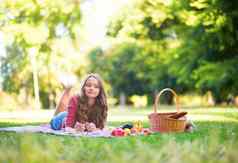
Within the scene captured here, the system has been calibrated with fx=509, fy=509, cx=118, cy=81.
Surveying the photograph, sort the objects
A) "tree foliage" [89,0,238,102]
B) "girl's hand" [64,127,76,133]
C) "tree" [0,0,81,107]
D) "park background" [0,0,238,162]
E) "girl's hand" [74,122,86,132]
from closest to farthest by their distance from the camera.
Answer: "girl's hand" [64,127,76,133]
"girl's hand" [74,122,86,132]
"park background" [0,0,238,162]
"tree foliage" [89,0,238,102]
"tree" [0,0,81,107]

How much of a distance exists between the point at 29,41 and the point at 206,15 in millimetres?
8186

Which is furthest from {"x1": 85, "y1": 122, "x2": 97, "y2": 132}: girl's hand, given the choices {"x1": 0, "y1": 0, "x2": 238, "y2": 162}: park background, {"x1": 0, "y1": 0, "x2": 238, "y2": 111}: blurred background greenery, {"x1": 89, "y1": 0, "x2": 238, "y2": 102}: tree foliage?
{"x1": 89, "y1": 0, "x2": 238, "y2": 102}: tree foliage

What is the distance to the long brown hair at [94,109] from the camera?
7098 millimetres

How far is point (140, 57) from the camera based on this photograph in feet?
104

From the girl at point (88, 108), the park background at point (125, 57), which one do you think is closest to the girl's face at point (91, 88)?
the girl at point (88, 108)

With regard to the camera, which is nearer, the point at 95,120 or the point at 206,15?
the point at 95,120

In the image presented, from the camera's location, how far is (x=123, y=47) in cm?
3319

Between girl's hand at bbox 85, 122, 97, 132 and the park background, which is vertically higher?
the park background

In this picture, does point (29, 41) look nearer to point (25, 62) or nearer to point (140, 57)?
point (25, 62)

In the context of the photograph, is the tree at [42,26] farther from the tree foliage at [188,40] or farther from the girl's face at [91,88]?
the girl's face at [91,88]

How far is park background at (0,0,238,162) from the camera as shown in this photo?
10.2m

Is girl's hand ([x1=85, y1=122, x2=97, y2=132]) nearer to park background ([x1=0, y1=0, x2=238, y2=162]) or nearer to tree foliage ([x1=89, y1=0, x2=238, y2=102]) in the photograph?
park background ([x1=0, y1=0, x2=238, y2=162])

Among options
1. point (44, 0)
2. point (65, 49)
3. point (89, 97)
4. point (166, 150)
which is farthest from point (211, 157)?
point (65, 49)

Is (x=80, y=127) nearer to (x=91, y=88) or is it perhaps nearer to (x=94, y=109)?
(x=94, y=109)
